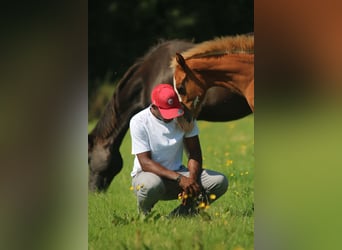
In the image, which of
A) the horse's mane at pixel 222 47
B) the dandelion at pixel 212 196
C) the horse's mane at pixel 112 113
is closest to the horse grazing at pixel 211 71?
the horse's mane at pixel 222 47

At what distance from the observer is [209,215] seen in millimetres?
5039

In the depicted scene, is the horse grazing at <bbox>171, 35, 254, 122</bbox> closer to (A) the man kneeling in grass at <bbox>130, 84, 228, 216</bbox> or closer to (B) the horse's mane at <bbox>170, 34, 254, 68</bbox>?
(B) the horse's mane at <bbox>170, 34, 254, 68</bbox>

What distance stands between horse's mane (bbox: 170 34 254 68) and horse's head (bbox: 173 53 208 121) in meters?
0.08

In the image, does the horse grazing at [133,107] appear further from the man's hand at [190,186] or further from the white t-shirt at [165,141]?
the man's hand at [190,186]

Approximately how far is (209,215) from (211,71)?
1296mm

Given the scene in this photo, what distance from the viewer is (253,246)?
197 inches

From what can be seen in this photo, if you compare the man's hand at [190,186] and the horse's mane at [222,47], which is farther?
the man's hand at [190,186]

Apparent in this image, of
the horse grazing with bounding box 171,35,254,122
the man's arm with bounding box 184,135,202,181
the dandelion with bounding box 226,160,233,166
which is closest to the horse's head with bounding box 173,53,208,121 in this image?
the horse grazing with bounding box 171,35,254,122

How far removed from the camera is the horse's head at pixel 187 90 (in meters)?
5.09
